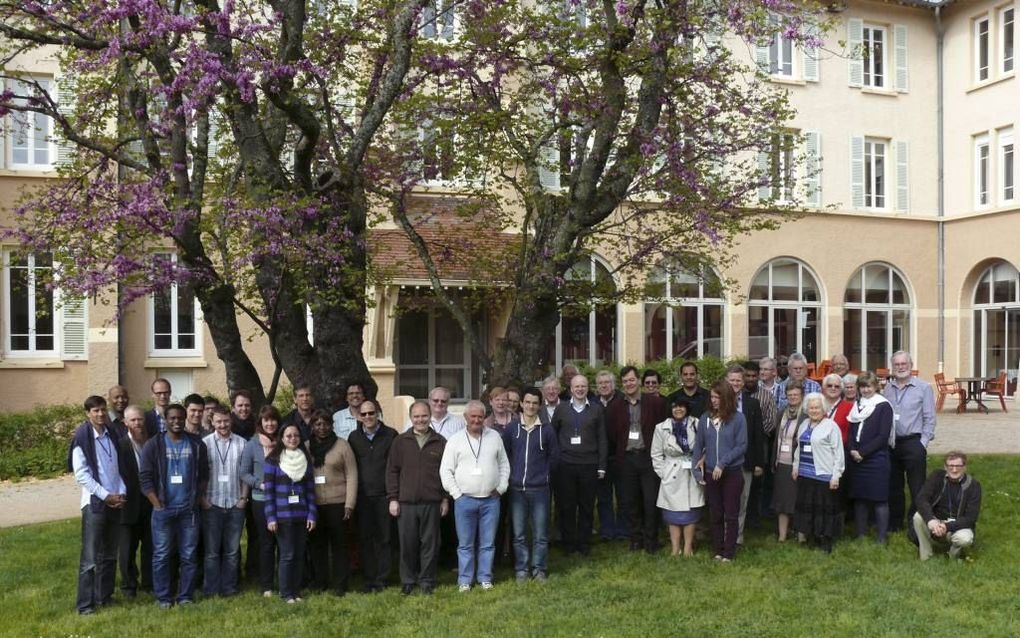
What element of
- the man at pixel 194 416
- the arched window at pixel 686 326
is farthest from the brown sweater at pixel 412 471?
the arched window at pixel 686 326

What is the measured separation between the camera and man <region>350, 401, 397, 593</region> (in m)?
8.65

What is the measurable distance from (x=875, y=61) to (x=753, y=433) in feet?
63.7

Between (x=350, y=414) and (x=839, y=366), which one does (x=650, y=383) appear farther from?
(x=350, y=414)

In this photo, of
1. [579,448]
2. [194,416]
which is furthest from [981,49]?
[194,416]

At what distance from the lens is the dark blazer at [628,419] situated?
974 cm

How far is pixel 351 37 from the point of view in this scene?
36.4 ft

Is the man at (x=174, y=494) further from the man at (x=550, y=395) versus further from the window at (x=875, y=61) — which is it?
the window at (x=875, y=61)

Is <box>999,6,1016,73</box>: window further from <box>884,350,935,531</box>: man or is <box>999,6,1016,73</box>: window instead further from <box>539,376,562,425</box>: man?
<box>539,376,562,425</box>: man

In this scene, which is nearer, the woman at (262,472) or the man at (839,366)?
the woman at (262,472)

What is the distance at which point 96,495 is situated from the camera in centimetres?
796

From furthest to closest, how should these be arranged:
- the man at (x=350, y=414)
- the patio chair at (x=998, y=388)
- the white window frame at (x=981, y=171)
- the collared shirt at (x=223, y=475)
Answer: the white window frame at (x=981, y=171) → the patio chair at (x=998, y=388) → the man at (x=350, y=414) → the collared shirt at (x=223, y=475)

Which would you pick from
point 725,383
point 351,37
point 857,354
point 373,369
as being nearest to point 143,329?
point 373,369

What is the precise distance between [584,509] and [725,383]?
1814 mm

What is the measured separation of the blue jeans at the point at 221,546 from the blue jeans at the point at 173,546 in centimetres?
10
